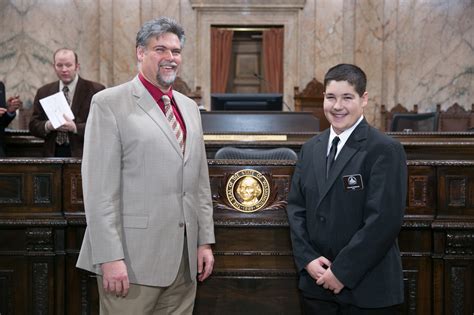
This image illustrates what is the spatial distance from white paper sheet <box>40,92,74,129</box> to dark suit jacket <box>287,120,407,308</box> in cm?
212

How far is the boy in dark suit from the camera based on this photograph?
2.23 meters

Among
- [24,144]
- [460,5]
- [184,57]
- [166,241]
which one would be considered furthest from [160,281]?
[460,5]

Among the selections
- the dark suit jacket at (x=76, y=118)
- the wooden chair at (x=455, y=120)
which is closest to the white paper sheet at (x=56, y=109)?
the dark suit jacket at (x=76, y=118)

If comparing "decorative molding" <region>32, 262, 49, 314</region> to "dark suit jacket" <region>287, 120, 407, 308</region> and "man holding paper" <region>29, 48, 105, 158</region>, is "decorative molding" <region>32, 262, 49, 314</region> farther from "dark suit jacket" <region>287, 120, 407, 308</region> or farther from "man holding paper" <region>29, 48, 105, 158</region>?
"dark suit jacket" <region>287, 120, 407, 308</region>

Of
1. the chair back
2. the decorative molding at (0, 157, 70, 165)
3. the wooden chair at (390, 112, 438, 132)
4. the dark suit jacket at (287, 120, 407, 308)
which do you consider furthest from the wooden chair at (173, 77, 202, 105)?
the dark suit jacket at (287, 120, 407, 308)

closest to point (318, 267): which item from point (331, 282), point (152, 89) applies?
point (331, 282)

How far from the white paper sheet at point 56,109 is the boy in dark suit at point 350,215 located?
6.90ft

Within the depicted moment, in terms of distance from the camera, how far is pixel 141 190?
224cm

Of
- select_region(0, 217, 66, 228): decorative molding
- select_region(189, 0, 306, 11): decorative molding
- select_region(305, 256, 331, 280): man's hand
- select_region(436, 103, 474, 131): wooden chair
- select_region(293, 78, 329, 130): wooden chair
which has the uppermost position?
select_region(189, 0, 306, 11): decorative molding

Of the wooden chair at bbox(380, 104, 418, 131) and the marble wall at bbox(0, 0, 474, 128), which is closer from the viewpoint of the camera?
the wooden chair at bbox(380, 104, 418, 131)

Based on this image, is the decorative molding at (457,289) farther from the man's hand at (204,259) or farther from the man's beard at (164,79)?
the man's beard at (164,79)

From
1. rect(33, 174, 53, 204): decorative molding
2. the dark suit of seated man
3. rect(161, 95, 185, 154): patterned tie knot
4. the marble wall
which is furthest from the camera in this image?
the marble wall

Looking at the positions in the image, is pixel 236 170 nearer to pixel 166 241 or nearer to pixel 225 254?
pixel 225 254

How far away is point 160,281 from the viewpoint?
225 cm
